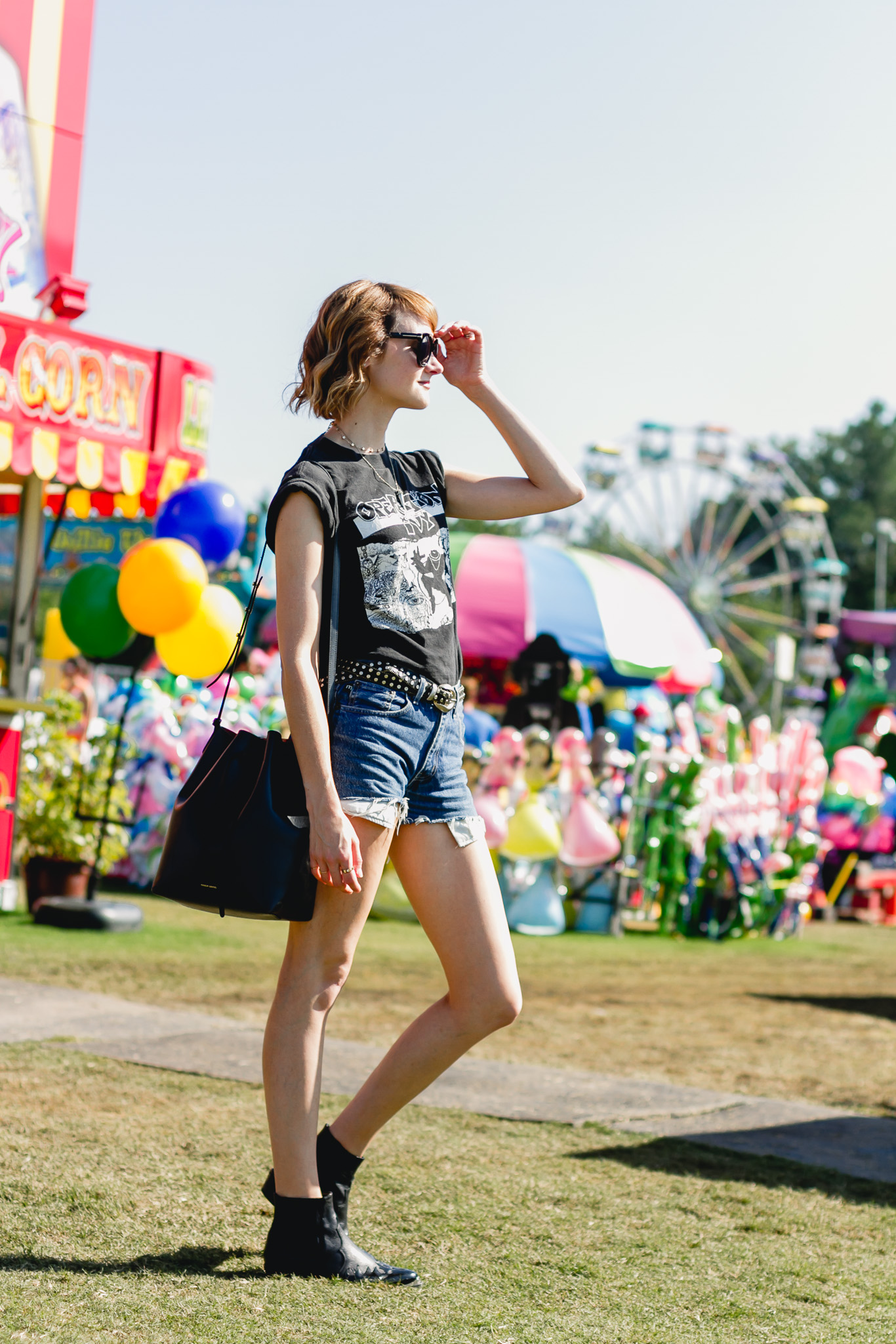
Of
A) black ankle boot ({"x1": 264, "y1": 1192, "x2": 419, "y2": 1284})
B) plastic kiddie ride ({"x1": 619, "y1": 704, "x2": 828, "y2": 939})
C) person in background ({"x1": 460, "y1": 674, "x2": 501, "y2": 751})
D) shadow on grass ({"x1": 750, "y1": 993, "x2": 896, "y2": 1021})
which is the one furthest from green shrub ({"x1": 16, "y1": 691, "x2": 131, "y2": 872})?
black ankle boot ({"x1": 264, "y1": 1192, "x2": 419, "y2": 1284})

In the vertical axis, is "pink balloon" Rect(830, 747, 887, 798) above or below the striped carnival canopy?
below

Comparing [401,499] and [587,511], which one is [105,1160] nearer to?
[401,499]

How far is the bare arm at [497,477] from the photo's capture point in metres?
2.73

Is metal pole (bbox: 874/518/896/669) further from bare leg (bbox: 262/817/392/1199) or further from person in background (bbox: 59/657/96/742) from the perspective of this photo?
bare leg (bbox: 262/817/392/1199)

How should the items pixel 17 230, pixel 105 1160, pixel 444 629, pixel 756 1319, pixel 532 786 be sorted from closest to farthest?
pixel 756 1319 → pixel 444 629 → pixel 105 1160 → pixel 17 230 → pixel 532 786

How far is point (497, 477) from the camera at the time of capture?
2.77m

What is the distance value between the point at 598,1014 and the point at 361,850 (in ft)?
13.4

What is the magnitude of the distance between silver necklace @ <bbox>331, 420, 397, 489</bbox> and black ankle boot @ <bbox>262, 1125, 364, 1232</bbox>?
1.12 meters

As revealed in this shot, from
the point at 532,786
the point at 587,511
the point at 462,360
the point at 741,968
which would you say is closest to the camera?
the point at 462,360

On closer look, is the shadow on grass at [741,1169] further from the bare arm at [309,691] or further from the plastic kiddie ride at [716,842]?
the plastic kiddie ride at [716,842]

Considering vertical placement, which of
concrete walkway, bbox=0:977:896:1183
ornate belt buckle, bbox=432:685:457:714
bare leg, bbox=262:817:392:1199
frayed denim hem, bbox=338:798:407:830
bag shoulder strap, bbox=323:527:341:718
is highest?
bag shoulder strap, bbox=323:527:341:718

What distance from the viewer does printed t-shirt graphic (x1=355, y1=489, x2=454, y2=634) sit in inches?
97.7

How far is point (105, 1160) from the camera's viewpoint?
3.10 meters

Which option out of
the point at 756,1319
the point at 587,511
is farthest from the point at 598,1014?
the point at 587,511
